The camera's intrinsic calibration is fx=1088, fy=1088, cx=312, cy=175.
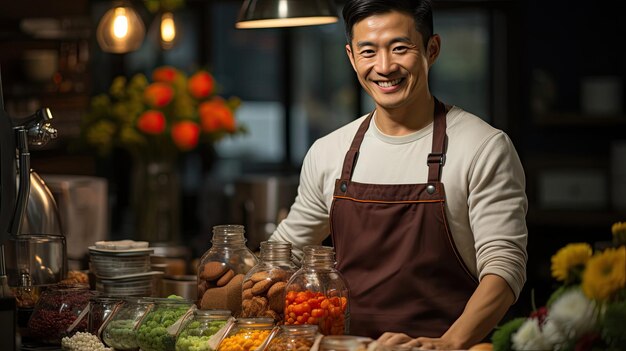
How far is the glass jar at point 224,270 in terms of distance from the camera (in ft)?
8.86

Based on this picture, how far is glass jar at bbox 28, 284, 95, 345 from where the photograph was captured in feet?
8.96

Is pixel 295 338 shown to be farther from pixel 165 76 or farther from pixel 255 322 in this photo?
pixel 165 76

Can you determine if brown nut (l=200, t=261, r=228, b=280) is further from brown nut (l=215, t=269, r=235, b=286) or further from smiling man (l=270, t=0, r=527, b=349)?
smiling man (l=270, t=0, r=527, b=349)

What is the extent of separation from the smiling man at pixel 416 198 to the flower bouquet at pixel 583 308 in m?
0.69

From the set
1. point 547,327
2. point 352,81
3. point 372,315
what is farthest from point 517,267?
point 352,81

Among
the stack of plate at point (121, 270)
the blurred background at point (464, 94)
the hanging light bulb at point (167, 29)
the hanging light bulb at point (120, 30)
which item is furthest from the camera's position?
the blurred background at point (464, 94)

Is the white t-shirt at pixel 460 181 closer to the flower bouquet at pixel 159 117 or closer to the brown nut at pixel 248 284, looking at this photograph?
the brown nut at pixel 248 284

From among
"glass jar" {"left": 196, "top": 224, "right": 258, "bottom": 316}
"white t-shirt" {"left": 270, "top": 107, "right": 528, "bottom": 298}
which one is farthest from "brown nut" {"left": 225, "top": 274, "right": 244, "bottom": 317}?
"white t-shirt" {"left": 270, "top": 107, "right": 528, "bottom": 298}

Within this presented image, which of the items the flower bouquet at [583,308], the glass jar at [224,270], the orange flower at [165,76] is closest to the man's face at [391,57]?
the glass jar at [224,270]

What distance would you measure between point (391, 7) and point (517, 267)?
2.43 feet

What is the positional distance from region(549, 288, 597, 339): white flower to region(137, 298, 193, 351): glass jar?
3.07ft

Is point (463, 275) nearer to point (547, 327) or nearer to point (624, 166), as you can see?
point (547, 327)

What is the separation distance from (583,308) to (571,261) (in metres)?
0.09

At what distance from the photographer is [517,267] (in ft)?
8.80
